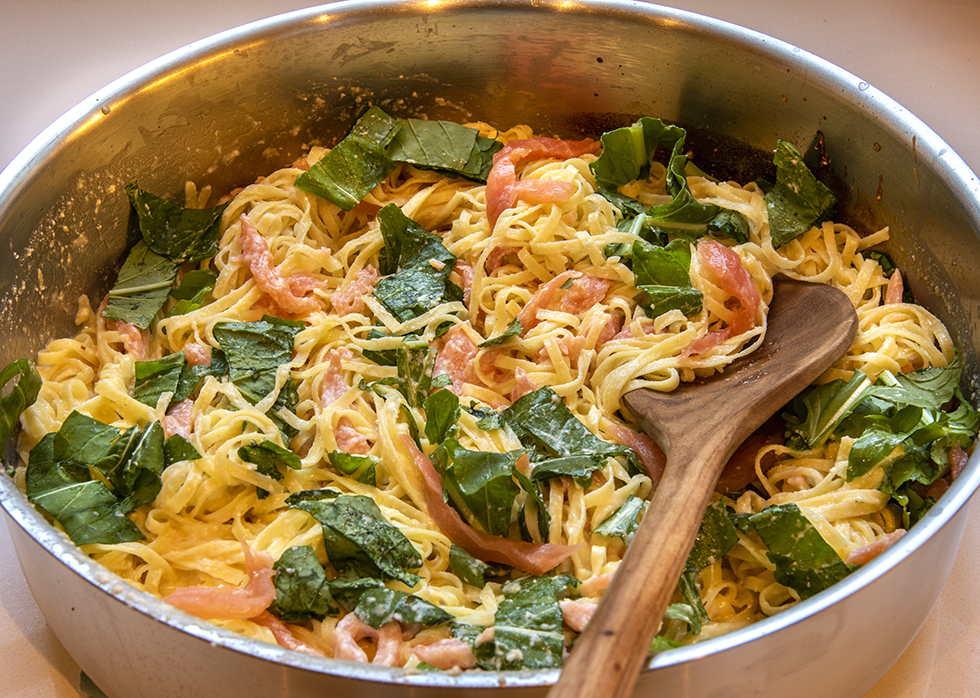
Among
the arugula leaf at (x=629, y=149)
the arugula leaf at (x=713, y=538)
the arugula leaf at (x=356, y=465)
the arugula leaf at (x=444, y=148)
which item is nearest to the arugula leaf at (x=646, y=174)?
the arugula leaf at (x=629, y=149)

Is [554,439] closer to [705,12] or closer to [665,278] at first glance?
[665,278]

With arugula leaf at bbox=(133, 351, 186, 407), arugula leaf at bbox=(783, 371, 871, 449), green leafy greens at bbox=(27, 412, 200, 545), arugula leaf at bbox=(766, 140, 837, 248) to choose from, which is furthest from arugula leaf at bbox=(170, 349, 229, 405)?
arugula leaf at bbox=(766, 140, 837, 248)

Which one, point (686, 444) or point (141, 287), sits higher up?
point (141, 287)

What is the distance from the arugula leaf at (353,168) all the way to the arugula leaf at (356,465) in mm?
1294

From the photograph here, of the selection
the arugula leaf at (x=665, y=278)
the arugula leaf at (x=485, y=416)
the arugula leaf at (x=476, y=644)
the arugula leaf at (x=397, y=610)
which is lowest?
the arugula leaf at (x=476, y=644)

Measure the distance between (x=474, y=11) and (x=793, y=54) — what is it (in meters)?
1.35

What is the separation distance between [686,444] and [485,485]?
64 centimetres

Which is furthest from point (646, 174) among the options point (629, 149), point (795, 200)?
point (795, 200)

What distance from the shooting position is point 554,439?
2.86m

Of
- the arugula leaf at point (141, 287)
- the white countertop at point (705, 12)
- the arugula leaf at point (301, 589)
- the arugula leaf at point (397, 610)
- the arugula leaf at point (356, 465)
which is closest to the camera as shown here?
the arugula leaf at point (397, 610)

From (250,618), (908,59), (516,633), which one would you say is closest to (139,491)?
(250,618)

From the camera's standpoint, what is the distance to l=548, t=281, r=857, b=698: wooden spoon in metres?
1.79

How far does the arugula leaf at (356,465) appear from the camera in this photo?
279 centimetres

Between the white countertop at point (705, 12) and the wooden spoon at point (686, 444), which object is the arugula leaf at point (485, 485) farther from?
the white countertop at point (705, 12)
